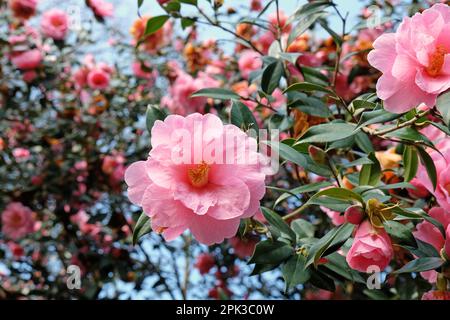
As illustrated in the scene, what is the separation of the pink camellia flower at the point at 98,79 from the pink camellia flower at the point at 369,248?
5.73 ft

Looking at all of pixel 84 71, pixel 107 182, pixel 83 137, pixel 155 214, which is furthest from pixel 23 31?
pixel 155 214

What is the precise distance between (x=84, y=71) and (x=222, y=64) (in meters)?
0.60

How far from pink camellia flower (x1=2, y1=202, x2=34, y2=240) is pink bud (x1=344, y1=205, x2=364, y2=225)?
164 centimetres

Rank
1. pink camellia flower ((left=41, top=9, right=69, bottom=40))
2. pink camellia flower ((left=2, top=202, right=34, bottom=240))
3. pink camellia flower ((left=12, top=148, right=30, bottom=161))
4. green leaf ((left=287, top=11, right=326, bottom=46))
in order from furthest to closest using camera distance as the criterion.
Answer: pink camellia flower ((left=12, top=148, right=30, bottom=161))
pink camellia flower ((left=41, top=9, right=69, bottom=40))
pink camellia flower ((left=2, top=202, right=34, bottom=240))
green leaf ((left=287, top=11, right=326, bottom=46))

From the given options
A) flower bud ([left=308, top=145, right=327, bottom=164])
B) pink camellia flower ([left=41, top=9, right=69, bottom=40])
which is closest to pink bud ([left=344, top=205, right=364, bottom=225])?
flower bud ([left=308, top=145, right=327, bottom=164])

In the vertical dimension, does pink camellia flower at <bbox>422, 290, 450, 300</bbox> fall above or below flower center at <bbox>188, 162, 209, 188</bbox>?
below

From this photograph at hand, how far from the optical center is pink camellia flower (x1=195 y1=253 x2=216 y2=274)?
218cm

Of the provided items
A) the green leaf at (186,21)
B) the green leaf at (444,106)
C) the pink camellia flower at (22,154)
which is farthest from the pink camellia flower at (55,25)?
the green leaf at (444,106)

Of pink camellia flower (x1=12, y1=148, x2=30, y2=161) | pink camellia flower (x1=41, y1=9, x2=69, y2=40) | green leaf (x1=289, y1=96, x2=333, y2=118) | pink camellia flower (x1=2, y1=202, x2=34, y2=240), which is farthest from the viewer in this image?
pink camellia flower (x1=12, y1=148, x2=30, y2=161)

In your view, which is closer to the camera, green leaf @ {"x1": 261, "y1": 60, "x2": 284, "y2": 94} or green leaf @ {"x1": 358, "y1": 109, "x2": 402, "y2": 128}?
green leaf @ {"x1": 358, "y1": 109, "x2": 402, "y2": 128}

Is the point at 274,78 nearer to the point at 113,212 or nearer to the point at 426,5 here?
the point at 426,5

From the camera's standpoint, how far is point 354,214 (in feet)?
2.50

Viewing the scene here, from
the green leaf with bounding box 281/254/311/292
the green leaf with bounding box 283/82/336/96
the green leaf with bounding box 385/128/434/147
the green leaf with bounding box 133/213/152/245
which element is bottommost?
the green leaf with bounding box 281/254/311/292

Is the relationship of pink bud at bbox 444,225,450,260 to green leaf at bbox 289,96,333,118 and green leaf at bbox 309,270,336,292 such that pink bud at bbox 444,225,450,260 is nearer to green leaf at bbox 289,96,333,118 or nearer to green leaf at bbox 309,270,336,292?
green leaf at bbox 309,270,336,292
